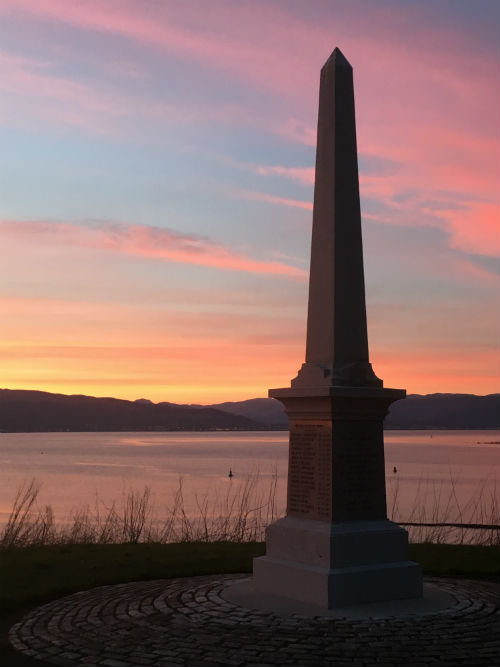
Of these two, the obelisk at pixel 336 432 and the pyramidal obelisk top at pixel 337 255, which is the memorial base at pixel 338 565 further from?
the pyramidal obelisk top at pixel 337 255

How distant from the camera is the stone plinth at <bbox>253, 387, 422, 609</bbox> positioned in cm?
977

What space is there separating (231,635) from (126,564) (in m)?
5.13

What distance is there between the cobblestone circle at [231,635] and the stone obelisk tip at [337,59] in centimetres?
724

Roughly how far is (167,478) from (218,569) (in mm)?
74714

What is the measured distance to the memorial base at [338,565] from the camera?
31.5 feet

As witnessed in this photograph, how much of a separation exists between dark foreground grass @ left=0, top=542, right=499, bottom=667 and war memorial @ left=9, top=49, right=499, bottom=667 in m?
0.54

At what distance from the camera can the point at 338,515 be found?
1002 centimetres

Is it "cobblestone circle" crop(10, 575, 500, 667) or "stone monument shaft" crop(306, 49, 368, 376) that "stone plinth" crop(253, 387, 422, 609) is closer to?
"stone monument shaft" crop(306, 49, 368, 376)

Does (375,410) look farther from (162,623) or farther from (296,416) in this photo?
(162,623)

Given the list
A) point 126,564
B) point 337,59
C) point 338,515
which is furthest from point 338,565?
point 337,59

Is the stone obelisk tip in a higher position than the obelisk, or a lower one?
higher

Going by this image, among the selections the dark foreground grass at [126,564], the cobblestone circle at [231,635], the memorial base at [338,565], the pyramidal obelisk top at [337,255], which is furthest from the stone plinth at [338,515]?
the dark foreground grass at [126,564]

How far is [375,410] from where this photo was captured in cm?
1052

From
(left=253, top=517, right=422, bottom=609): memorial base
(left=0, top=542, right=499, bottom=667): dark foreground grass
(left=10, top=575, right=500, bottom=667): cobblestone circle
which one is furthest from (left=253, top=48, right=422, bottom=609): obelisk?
(left=0, top=542, right=499, bottom=667): dark foreground grass
